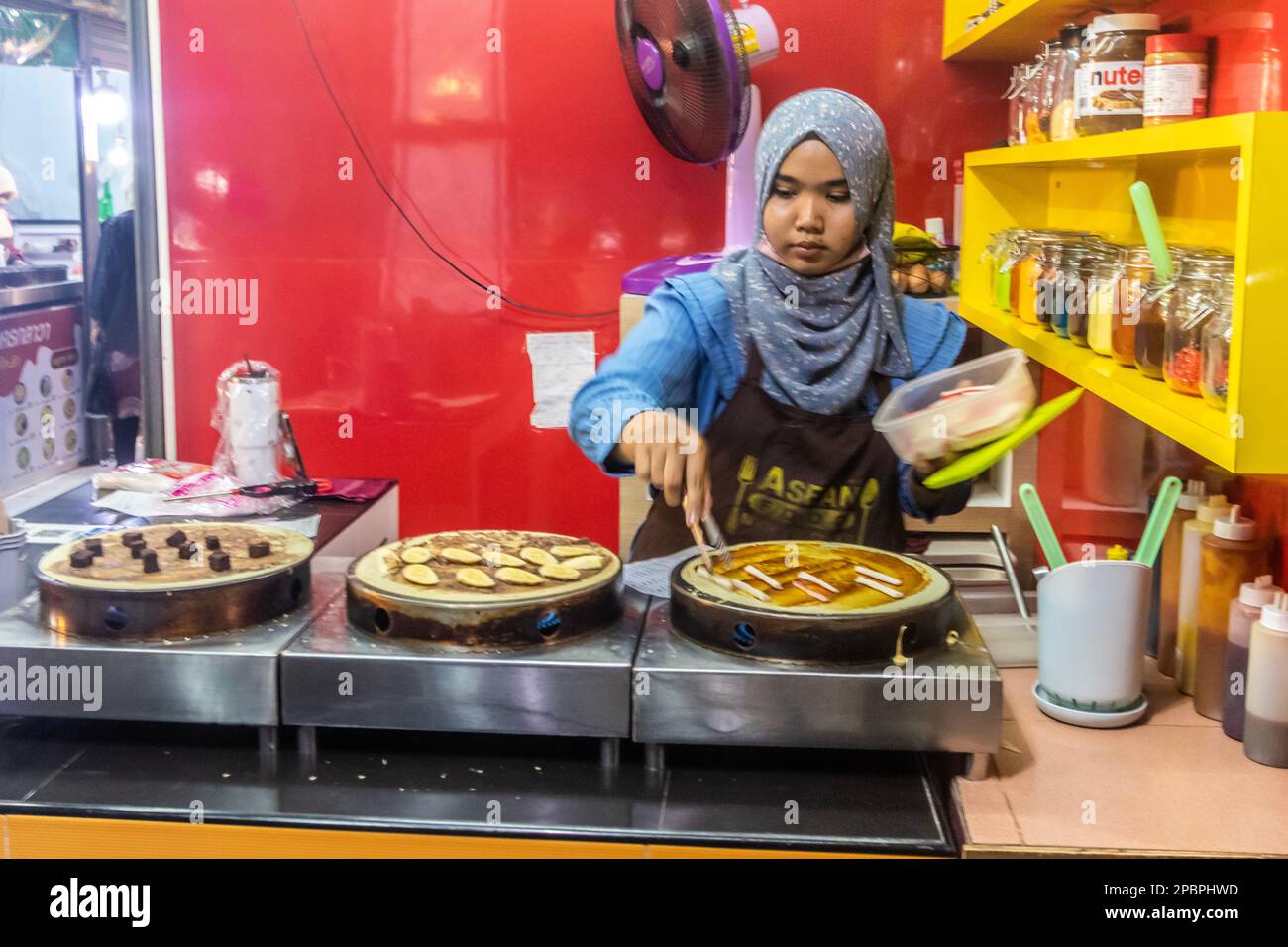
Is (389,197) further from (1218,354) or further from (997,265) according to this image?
(1218,354)

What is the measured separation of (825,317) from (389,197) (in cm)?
169

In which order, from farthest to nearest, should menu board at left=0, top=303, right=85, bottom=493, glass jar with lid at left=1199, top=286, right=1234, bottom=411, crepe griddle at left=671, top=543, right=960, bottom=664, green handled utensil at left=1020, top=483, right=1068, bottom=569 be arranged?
1. menu board at left=0, top=303, right=85, bottom=493
2. green handled utensil at left=1020, top=483, right=1068, bottom=569
3. crepe griddle at left=671, top=543, right=960, bottom=664
4. glass jar with lid at left=1199, top=286, right=1234, bottom=411

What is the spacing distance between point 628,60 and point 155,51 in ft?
4.33

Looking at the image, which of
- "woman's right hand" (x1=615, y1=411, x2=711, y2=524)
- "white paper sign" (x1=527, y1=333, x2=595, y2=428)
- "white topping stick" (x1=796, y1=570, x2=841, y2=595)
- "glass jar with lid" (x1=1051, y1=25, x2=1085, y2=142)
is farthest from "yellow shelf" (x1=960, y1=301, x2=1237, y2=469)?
"white paper sign" (x1=527, y1=333, x2=595, y2=428)

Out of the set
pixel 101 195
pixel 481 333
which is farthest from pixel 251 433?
pixel 101 195

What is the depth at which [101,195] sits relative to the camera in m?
4.84

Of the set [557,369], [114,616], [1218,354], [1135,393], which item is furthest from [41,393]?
[1218,354]

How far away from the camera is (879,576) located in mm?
1759

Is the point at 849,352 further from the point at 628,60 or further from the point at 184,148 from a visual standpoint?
the point at 184,148

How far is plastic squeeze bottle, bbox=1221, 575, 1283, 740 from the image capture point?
1653 mm

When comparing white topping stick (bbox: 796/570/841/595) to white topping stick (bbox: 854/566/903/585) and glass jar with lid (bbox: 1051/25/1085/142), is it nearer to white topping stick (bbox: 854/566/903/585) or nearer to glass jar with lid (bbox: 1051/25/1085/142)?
white topping stick (bbox: 854/566/903/585)

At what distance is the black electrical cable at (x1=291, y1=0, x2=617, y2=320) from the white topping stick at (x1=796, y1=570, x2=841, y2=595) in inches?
73.8

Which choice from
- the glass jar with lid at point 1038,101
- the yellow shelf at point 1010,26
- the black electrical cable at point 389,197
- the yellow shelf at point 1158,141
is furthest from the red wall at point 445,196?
the yellow shelf at point 1158,141

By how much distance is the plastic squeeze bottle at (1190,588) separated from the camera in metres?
1.81
